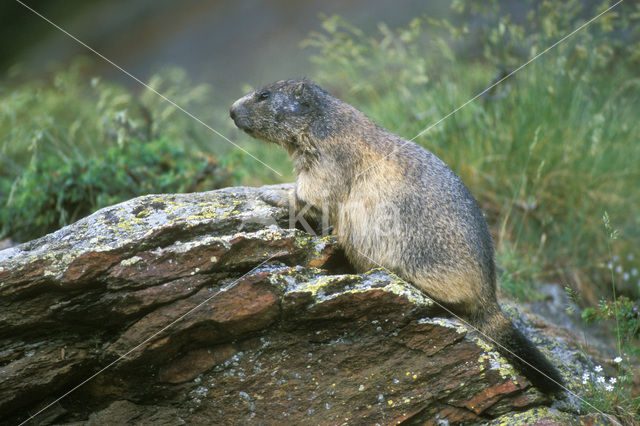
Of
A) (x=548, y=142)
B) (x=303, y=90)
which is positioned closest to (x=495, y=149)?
(x=548, y=142)

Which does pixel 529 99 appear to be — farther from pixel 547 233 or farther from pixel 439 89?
pixel 547 233

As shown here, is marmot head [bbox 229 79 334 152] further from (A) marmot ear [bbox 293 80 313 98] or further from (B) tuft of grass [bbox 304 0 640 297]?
(B) tuft of grass [bbox 304 0 640 297]

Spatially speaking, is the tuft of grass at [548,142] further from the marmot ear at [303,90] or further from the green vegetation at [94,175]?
the marmot ear at [303,90]

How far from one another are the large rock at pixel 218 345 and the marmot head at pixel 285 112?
4.35 feet

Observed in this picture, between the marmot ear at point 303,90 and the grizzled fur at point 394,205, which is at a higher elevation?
the marmot ear at point 303,90

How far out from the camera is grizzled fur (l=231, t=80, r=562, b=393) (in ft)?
13.3

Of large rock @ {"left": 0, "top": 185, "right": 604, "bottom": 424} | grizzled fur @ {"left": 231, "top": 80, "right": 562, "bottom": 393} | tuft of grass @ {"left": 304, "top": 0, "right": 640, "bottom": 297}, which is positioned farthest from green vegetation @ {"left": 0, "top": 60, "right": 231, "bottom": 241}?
tuft of grass @ {"left": 304, "top": 0, "right": 640, "bottom": 297}

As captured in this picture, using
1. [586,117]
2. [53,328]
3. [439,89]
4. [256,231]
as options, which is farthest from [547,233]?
[53,328]

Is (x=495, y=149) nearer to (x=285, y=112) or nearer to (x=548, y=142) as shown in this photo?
(x=548, y=142)

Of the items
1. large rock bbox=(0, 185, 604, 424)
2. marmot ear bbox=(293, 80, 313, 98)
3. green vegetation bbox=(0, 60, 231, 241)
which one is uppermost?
marmot ear bbox=(293, 80, 313, 98)

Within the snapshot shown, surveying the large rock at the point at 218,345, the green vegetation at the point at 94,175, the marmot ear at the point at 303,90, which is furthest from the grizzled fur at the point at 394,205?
the green vegetation at the point at 94,175

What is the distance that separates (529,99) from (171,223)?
5.15 m

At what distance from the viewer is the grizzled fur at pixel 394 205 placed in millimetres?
4047

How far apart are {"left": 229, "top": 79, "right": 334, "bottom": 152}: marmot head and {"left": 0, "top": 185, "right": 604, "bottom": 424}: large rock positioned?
1.33 metres
